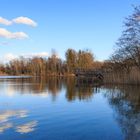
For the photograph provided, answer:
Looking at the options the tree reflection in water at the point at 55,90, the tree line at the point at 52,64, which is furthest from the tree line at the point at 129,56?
the tree line at the point at 52,64

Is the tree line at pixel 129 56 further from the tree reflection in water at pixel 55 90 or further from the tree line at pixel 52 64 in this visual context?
the tree line at pixel 52 64

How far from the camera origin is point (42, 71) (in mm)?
124625

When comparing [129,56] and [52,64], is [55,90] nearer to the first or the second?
[129,56]

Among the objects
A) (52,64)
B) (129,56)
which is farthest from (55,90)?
(52,64)

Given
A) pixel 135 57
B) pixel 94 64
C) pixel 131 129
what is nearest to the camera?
pixel 131 129

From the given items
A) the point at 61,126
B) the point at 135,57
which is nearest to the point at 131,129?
the point at 61,126

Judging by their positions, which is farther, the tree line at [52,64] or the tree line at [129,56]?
the tree line at [52,64]

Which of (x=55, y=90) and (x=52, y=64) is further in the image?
(x=52, y=64)

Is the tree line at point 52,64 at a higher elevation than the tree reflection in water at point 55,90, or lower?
higher

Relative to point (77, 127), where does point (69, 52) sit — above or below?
above

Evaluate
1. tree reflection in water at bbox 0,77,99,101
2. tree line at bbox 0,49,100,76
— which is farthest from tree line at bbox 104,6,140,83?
tree line at bbox 0,49,100,76

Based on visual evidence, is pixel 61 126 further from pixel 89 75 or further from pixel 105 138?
pixel 89 75

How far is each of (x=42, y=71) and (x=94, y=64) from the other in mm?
30429

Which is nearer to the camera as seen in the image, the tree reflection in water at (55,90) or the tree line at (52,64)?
the tree reflection in water at (55,90)
